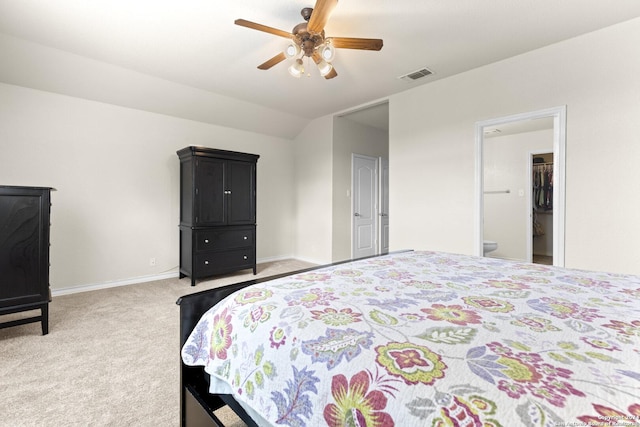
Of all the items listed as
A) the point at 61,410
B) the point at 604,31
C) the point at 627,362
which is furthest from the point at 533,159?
the point at 61,410

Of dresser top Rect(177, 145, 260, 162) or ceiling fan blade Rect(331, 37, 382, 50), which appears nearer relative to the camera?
ceiling fan blade Rect(331, 37, 382, 50)

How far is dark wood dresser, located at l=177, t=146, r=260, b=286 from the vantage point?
3863mm

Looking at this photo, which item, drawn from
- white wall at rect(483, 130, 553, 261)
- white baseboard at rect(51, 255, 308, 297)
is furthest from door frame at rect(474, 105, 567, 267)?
white baseboard at rect(51, 255, 308, 297)

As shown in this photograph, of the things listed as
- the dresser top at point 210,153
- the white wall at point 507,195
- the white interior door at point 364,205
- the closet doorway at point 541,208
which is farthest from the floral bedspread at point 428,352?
the white interior door at point 364,205

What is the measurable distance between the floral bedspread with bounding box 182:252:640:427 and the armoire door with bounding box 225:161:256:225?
10.5 ft

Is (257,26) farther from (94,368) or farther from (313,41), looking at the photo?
(94,368)

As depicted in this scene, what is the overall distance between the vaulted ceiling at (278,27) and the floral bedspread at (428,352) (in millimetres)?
2220

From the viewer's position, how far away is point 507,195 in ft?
12.2

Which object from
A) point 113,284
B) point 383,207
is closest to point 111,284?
point 113,284

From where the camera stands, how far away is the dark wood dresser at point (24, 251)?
220 centimetres

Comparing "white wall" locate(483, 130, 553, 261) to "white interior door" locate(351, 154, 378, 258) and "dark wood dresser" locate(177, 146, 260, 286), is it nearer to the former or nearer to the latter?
"white interior door" locate(351, 154, 378, 258)

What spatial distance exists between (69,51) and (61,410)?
3259 millimetres

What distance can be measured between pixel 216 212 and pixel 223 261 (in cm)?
71

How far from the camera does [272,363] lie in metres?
0.80
